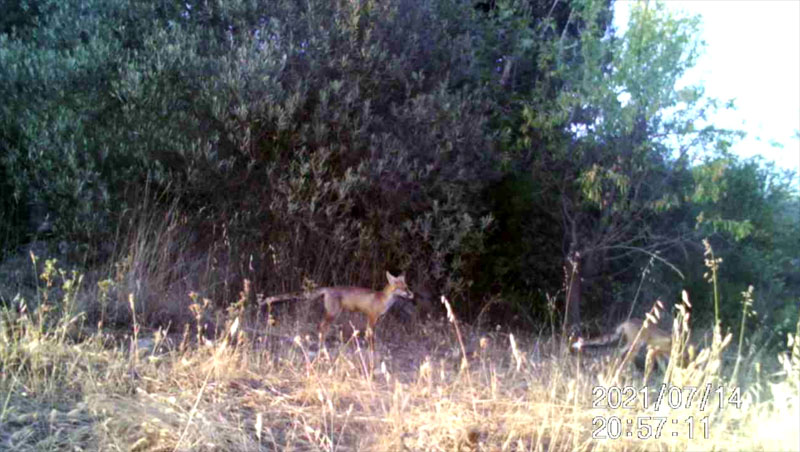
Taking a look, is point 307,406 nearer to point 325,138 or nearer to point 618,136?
point 325,138

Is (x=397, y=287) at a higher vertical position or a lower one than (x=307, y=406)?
higher

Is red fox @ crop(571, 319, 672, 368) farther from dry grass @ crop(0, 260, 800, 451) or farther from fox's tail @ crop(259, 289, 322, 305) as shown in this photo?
fox's tail @ crop(259, 289, 322, 305)

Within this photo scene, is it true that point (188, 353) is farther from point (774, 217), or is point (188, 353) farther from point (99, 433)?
point (774, 217)

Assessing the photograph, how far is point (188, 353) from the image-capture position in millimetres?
5383

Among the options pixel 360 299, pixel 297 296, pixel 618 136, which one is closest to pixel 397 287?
pixel 360 299

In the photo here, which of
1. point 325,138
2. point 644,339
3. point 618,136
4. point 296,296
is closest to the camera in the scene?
point 644,339

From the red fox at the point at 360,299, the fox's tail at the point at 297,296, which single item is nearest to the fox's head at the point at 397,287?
the red fox at the point at 360,299

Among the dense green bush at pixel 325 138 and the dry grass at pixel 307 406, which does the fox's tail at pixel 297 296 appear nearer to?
the dense green bush at pixel 325 138

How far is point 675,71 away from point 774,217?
449cm

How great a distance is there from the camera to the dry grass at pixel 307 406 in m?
3.99

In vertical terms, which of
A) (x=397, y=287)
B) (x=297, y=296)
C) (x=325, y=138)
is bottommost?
(x=297, y=296)

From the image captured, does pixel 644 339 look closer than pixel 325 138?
Yes

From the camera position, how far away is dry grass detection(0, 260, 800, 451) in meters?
3.99

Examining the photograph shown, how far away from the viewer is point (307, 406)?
4.70 m
